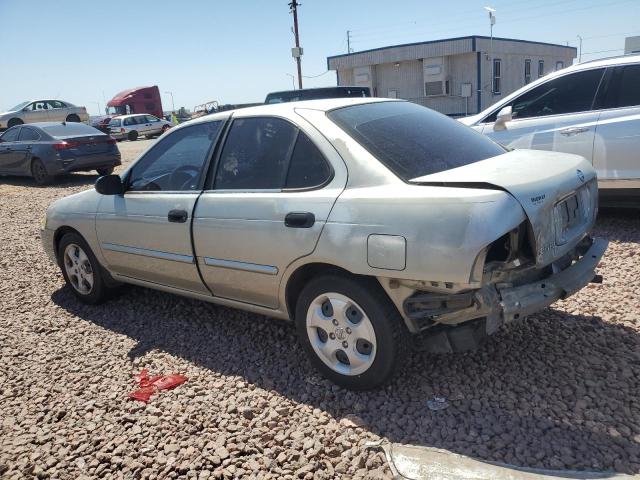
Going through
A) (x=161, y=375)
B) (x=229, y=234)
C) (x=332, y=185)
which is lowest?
(x=161, y=375)

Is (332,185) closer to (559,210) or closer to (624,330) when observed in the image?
(559,210)

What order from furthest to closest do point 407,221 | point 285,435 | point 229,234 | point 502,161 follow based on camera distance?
point 229,234, point 502,161, point 285,435, point 407,221

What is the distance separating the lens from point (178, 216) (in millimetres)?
3719

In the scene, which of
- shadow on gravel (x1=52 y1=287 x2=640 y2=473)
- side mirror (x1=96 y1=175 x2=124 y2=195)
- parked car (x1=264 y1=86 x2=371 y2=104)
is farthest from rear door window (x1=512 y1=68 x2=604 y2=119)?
parked car (x1=264 y1=86 x2=371 y2=104)

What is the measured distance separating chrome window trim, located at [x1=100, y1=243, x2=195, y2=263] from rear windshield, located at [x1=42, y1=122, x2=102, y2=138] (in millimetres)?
9737

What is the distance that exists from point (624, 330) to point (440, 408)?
157cm

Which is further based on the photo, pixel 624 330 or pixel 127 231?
pixel 127 231

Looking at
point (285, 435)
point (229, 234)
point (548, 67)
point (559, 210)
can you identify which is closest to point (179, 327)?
point (229, 234)

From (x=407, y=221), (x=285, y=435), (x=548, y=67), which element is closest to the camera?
(x=407, y=221)

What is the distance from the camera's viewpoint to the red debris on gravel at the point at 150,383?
331 centimetres

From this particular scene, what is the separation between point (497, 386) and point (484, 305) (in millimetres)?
726

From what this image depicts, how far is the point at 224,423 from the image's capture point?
9.62 feet

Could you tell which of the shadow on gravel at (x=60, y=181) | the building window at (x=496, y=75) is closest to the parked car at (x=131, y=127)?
the shadow on gravel at (x=60, y=181)

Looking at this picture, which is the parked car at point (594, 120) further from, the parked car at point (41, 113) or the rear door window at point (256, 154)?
the parked car at point (41, 113)
